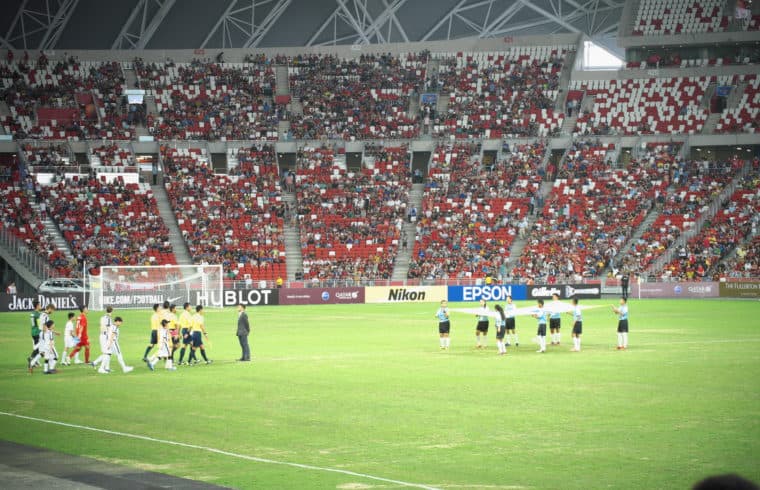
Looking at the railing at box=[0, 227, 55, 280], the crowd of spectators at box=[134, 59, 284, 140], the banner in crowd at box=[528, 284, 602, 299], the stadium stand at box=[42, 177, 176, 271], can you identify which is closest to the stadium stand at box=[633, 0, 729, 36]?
the banner in crowd at box=[528, 284, 602, 299]

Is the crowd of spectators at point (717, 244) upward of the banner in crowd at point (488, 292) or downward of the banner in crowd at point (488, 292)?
upward

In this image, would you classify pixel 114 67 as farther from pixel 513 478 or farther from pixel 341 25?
pixel 513 478

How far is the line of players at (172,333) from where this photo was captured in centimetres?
2597

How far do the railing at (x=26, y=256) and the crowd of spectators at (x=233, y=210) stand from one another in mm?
9384

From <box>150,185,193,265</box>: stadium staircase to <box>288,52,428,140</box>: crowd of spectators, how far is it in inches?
488

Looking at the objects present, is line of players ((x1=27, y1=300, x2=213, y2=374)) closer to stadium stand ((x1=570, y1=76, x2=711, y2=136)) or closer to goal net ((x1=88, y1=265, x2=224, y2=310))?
goal net ((x1=88, y1=265, x2=224, y2=310))

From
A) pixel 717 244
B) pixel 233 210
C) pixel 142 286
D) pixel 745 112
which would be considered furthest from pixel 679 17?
pixel 142 286

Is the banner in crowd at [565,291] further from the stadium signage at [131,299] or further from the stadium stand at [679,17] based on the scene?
the stadium stand at [679,17]

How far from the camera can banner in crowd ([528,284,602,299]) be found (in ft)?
202

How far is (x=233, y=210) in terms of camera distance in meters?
67.8

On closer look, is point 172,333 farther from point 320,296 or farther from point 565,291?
point 565,291

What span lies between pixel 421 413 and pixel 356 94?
62857 mm

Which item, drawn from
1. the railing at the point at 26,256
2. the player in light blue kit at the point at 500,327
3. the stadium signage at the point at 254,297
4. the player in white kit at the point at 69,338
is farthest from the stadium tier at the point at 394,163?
the player in light blue kit at the point at 500,327

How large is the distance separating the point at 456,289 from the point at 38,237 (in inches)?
1046
